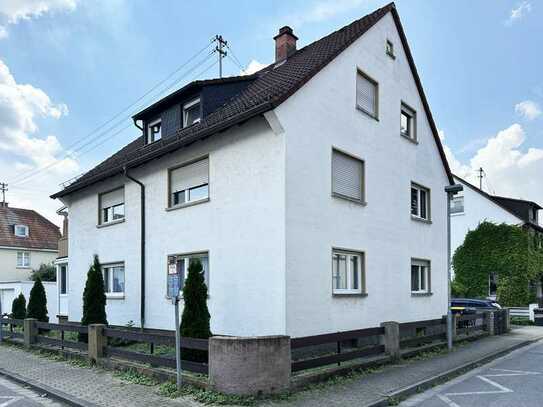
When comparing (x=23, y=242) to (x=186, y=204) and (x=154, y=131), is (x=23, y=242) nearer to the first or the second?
(x=154, y=131)

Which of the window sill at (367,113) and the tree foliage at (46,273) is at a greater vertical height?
the window sill at (367,113)

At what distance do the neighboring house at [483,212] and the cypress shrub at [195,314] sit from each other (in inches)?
925

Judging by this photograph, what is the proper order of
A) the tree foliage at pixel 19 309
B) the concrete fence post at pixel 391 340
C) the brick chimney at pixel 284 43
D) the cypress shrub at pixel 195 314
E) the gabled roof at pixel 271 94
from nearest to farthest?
the cypress shrub at pixel 195 314 → the concrete fence post at pixel 391 340 → the gabled roof at pixel 271 94 → the brick chimney at pixel 284 43 → the tree foliage at pixel 19 309

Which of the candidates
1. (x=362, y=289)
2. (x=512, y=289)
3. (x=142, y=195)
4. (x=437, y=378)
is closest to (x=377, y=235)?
(x=362, y=289)

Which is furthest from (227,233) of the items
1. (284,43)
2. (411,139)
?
(284,43)

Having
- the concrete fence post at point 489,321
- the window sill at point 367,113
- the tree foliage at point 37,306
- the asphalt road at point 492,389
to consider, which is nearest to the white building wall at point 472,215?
the concrete fence post at point 489,321

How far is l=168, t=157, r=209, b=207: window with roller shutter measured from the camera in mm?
12641

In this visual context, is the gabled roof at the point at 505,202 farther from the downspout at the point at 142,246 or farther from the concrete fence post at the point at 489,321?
the downspout at the point at 142,246

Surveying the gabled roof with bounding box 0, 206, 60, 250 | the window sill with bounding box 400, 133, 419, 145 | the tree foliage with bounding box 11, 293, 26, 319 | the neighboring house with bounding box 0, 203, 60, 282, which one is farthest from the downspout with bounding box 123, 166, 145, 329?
the gabled roof with bounding box 0, 206, 60, 250

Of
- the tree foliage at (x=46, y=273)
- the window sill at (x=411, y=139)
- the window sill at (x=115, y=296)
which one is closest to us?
the window sill at (x=411, y=139)

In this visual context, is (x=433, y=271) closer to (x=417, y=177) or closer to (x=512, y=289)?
(x=417, y=177)

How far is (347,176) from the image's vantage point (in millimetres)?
12391

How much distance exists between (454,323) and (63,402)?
422 inches

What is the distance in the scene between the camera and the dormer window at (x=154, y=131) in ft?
52.7
